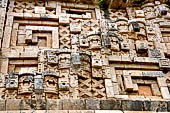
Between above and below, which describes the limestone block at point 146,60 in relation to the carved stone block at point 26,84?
above

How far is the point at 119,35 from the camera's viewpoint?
24.1 feet

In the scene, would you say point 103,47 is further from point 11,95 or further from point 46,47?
point 11,95

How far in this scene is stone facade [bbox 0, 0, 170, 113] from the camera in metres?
5.94

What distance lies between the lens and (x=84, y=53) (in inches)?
262

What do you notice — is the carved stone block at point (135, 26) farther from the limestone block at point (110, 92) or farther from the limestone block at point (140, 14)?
the limestone block at point (110, 92)

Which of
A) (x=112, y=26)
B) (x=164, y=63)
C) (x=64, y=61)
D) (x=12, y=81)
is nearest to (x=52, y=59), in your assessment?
(x=64, y=61)

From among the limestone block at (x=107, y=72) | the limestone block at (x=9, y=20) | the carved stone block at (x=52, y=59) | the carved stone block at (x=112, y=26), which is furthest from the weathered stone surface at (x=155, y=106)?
the limestone block at (x=9, y=20)

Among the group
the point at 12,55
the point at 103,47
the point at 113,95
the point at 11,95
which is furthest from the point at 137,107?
the point at 12,55

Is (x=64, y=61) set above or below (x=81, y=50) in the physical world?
below

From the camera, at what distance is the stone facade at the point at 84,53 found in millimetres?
5938

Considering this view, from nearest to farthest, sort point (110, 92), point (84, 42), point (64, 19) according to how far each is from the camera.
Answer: point (110, 92)
point (84, 42)
point (64, 19)

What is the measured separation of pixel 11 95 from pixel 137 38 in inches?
135

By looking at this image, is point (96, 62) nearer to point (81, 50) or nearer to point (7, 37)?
point (81, 50)

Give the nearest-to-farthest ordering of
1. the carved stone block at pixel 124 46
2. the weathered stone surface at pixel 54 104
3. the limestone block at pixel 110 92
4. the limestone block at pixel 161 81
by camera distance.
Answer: the weathered stone surface at pixel 54 104 < the limestone block at pixel 110 92 < the limestone block at pixel 161 81 < the carved stone block at pixel 124 46
